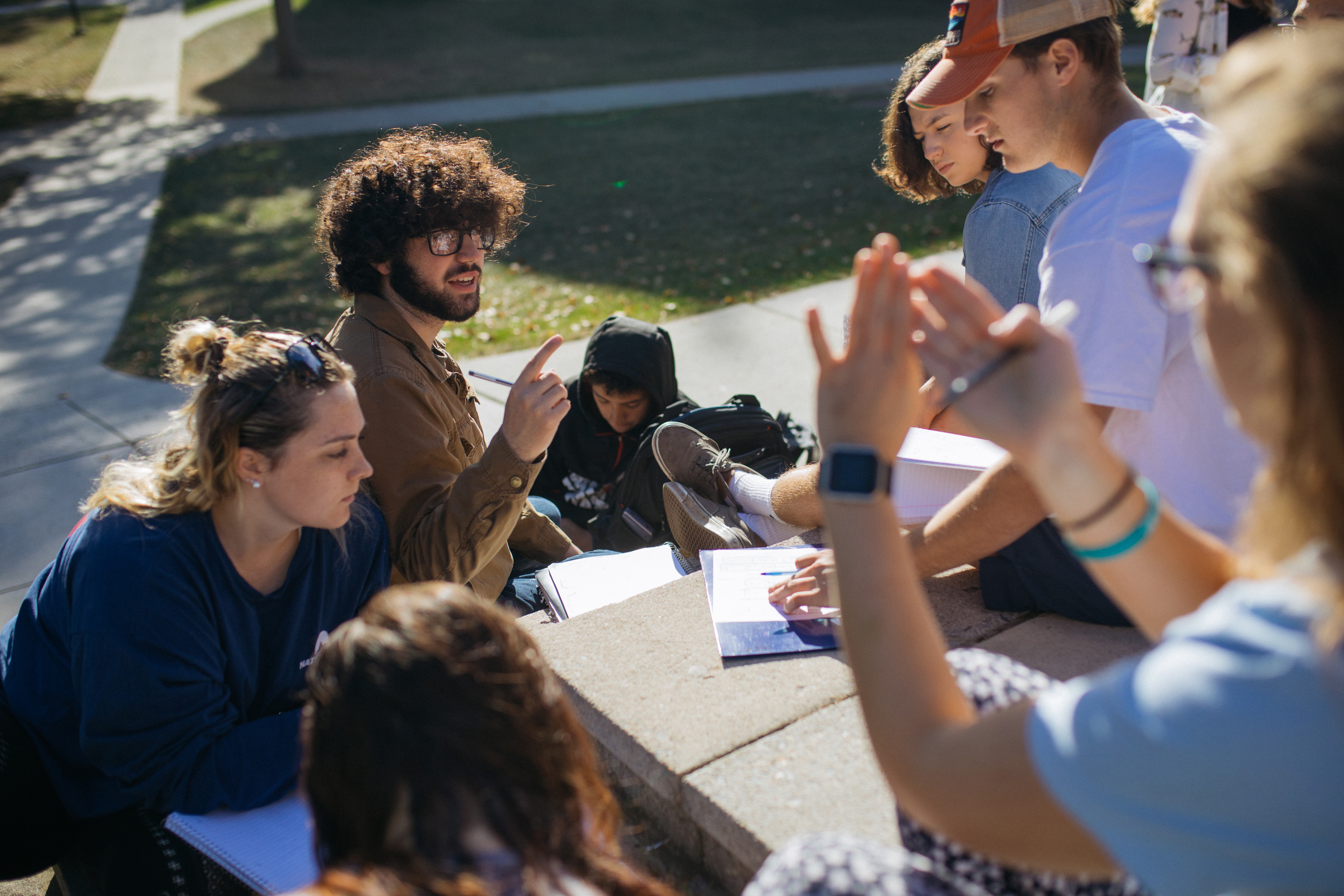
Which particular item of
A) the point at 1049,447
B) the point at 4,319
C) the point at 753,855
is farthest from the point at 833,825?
the point at 4,319

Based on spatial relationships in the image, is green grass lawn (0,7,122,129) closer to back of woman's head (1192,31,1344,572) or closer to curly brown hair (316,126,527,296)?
curly brown hair (316,126,527,296)

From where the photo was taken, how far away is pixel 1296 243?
2.91 ft

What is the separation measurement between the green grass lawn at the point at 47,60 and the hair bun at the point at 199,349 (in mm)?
13587

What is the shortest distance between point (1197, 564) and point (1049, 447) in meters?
0.29

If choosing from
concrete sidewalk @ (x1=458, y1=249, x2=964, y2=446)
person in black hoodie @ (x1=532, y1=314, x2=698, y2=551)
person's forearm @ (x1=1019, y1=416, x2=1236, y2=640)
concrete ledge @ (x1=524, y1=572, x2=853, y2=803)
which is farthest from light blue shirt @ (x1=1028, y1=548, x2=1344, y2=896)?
concrete sidewalk @ (x1=458, y1=249, x2=964, y2=446)

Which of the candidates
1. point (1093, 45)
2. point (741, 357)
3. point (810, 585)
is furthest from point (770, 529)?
point (741, 357)

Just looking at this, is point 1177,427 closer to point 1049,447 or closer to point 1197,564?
point 1197,564

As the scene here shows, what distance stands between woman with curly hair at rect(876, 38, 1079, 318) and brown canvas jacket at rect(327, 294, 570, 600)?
1632mm

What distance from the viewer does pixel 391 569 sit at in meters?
2.58

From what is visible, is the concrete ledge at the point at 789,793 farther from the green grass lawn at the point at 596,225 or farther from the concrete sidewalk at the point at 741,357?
the green grass lawn at the point at 596,225

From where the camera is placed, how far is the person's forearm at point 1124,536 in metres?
1.20

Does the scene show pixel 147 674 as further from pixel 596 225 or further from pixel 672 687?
pixel 596 225

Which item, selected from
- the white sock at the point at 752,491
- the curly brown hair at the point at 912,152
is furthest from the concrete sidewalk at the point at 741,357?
the white sock at the point at 752,491

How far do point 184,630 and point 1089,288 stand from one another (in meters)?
1.89
